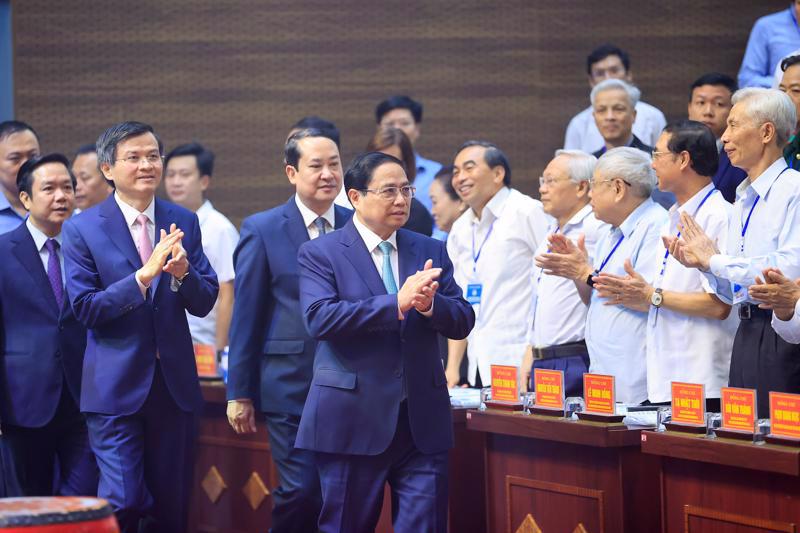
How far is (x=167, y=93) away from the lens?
7.01 m

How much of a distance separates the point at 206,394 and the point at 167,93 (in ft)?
8.66

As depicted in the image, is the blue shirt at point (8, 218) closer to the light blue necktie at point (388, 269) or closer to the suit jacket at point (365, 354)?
the suit jacket at point (365, 354)

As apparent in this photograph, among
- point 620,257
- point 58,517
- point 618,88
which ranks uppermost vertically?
point 618,88

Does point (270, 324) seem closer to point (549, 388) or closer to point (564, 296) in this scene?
point (549, 388)

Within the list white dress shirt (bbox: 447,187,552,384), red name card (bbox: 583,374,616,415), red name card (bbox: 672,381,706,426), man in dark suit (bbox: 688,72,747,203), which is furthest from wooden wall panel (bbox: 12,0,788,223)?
red name card (bbox: 672,381,706,426)

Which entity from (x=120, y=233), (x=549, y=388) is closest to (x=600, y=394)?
(x=549, y=388)

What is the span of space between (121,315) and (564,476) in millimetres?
1415

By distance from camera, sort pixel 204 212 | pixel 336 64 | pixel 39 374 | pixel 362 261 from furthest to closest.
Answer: pixel 336 64 → pixel 204 212 → pixel 39 374 → pixel 362 261

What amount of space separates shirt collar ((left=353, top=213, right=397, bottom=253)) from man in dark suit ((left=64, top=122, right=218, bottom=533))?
1.82ft

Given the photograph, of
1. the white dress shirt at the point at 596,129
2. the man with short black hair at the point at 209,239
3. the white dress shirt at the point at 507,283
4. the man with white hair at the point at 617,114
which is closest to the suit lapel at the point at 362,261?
the white dress shirt at the point at 507,283

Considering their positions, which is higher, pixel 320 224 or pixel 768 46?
pixel 768 46

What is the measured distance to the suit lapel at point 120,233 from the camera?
3832mm

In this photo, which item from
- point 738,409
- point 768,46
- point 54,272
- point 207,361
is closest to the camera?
point 738,409

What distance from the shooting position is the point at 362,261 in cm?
346
